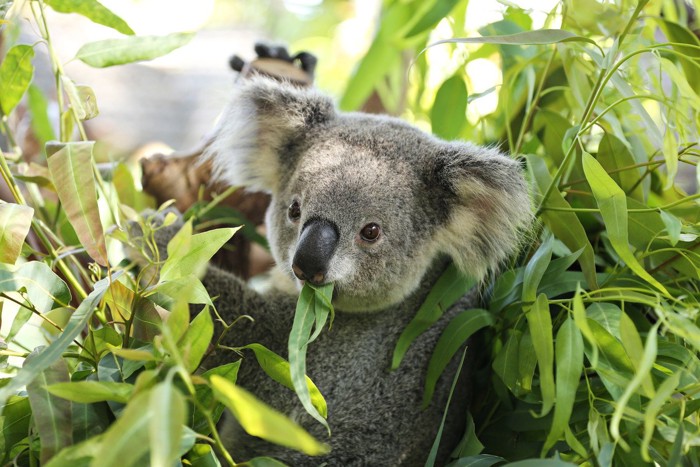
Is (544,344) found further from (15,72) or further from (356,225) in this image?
(15,72)

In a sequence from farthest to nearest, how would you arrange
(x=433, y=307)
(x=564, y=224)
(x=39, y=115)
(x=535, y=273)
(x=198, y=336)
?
(x=39, y=115)
(x=433, y=307)
(x=564, y=224)
(x=535, y=273)
(x=198, y=336)

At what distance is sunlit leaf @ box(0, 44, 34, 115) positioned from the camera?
172 cm

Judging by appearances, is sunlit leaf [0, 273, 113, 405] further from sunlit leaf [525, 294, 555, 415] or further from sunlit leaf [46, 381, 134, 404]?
sunlit leaf [525, 294, 555, 415]

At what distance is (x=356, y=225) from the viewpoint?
182 centimetres

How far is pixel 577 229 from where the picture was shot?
5.82 ft

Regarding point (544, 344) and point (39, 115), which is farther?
point (39, 115)

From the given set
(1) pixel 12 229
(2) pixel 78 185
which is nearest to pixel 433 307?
(2) pixel 78 185

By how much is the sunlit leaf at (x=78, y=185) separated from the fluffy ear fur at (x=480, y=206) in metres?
1.03

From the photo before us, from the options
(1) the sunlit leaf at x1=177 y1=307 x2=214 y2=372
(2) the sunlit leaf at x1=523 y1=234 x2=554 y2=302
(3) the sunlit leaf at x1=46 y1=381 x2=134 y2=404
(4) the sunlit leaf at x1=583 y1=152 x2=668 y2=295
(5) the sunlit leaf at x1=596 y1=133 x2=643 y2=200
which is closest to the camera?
(3) the sunlit leaf at x1=46 y1=381 x2=134 y2=404

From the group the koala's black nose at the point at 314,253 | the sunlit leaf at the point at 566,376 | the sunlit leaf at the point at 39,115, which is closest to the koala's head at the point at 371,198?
the koala's black nose at the point at 314,253

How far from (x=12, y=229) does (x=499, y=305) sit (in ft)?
4.44

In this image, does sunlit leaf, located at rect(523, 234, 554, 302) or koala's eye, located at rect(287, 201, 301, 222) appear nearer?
sunlit leaf, located at rect(523, 234, 554, 302)

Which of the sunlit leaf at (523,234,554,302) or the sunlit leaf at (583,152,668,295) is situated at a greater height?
the sunlit leaf at (583,152,668,295)

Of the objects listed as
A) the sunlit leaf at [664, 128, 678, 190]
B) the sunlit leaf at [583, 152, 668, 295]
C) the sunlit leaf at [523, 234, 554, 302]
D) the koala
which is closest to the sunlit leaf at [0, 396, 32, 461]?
the koala
